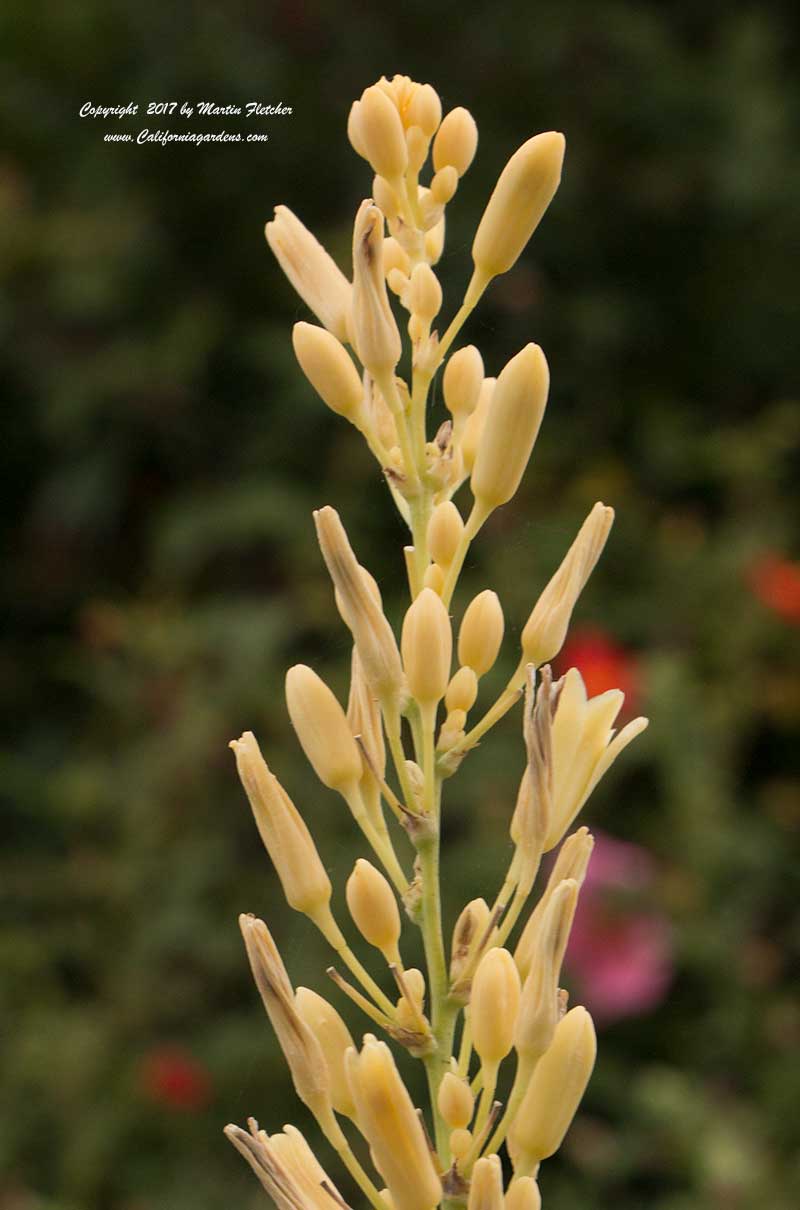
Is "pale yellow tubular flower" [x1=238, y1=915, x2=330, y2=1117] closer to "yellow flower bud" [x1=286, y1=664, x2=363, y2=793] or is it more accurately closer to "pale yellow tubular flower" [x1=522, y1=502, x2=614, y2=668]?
"yellow flower bud" [x1=286, y1=664, x2=363, y2=793]

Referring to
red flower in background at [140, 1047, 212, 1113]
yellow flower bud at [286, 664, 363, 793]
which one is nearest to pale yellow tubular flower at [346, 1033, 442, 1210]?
yellow flower bud at [286, 664, 363, 793]

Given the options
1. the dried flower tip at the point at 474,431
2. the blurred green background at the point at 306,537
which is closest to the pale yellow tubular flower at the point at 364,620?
the dried flower tip at the point at 474,431

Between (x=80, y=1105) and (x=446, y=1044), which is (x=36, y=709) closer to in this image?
(x=80, y=1105)

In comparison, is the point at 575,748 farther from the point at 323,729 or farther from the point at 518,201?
the point at 518,201

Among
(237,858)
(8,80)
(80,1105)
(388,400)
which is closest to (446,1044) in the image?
(388,400)

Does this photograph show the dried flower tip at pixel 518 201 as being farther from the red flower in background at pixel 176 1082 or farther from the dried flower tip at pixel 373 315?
the red flower in background at pixel 176 1082

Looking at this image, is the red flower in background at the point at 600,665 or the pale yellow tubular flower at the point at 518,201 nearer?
the pale yellow tubular flower at the point at 518,201
